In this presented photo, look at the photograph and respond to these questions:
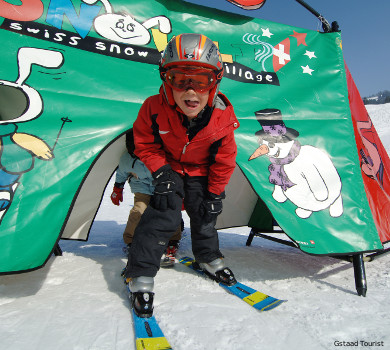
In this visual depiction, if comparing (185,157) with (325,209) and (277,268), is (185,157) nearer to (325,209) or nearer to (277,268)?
(325,209)

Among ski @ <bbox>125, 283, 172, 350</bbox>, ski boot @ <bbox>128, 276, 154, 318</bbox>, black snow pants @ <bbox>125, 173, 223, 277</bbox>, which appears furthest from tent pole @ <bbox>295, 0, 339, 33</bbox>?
ski @ <bbox>125, 283, 172, 350</bbox>

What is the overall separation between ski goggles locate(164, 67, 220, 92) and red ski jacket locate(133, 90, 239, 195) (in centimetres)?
15

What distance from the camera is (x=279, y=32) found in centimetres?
280

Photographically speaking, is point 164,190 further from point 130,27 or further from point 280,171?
point 130,27

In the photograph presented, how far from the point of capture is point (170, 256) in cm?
262

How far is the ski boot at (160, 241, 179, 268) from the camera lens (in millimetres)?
2478

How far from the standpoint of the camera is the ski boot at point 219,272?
210cm

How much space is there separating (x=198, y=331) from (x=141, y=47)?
2042 millimetres

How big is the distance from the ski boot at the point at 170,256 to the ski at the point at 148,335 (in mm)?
882

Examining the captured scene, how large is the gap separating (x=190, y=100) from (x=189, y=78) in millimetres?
129

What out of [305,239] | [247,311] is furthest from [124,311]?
[305,239]

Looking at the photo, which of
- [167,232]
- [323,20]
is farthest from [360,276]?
[323,20]

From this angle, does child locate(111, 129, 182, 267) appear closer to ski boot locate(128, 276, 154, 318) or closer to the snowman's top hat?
ski boot locate(128, 276, 154, 318)

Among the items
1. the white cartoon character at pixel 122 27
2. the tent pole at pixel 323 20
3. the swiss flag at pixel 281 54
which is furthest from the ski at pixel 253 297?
the tent pole at pixel 323 20
